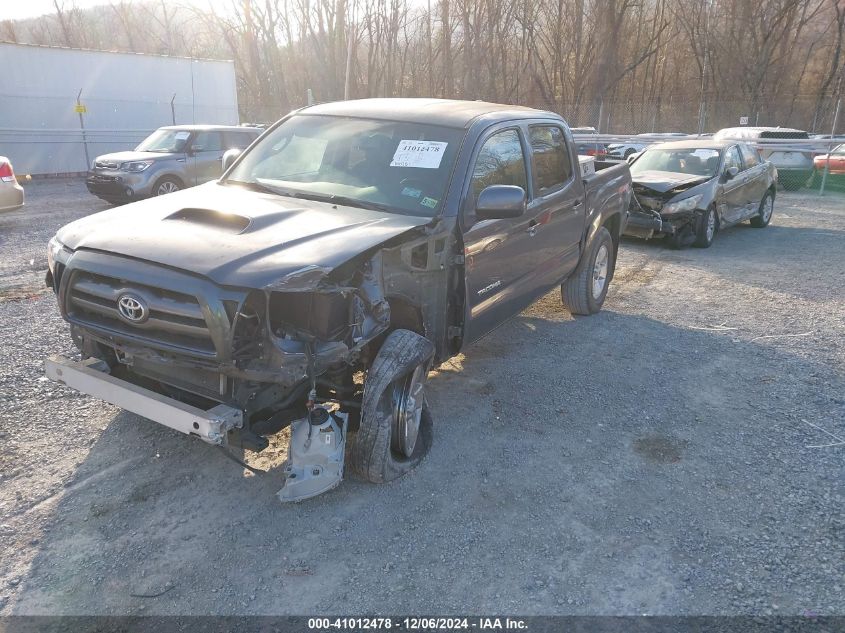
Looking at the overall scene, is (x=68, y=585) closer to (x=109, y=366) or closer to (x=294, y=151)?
(x=109, y=366)

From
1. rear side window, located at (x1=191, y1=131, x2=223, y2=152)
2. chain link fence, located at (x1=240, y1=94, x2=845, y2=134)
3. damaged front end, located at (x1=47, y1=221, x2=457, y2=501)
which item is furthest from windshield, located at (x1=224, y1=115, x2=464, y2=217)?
chain link fence, located at (x1=240, y1=94, x2=845, y2=134)

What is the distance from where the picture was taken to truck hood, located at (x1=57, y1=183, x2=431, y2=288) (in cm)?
291

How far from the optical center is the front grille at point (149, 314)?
114 inches

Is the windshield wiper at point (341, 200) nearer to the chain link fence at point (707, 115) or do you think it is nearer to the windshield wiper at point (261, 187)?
the windshield wiper at point (261, 187)

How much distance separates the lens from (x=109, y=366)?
3.51 meters

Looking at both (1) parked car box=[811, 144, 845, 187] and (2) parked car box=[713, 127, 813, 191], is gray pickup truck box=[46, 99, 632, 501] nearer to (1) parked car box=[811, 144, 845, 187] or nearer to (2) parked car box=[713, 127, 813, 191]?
(2) parked car box=[713, 127, 813, 191]

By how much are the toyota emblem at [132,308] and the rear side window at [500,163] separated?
211cm

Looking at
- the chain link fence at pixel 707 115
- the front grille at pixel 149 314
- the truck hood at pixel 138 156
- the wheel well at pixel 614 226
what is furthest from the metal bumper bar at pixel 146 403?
the chain link fence at pixel 707 115

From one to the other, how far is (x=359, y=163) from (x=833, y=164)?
17.6 meters

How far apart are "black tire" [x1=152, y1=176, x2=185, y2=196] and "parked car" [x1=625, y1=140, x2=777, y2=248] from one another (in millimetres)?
8799

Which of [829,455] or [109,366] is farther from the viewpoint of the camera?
Answer: [829,455]

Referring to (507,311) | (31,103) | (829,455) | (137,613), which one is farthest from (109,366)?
(31,103)

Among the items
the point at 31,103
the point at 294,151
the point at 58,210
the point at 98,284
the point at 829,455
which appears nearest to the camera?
the point at 98,284

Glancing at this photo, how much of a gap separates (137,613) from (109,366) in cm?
136
